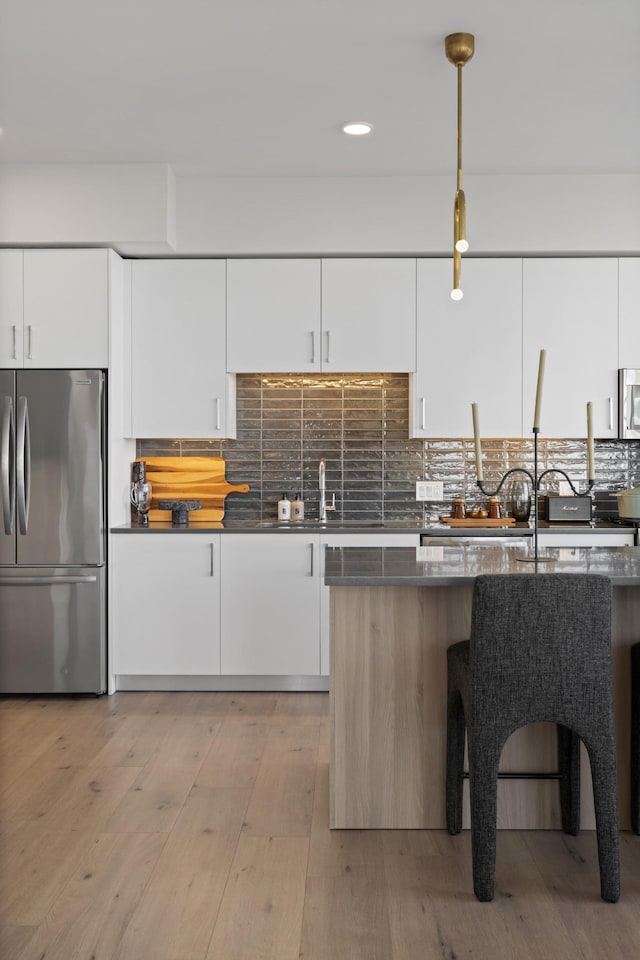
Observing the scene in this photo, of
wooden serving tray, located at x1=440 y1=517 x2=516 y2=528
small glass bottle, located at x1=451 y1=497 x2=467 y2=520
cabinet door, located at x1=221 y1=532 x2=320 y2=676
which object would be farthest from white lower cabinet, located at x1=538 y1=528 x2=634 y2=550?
cabinet door, located at x1=221 y1=532 x2=320 y2=676

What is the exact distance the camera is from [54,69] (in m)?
3.29

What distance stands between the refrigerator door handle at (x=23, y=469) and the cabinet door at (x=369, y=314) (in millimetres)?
1643

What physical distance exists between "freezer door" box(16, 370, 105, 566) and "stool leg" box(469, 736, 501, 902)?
8.67 ft

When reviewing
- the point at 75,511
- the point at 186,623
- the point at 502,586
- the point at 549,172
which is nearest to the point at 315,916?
the point at 502,586

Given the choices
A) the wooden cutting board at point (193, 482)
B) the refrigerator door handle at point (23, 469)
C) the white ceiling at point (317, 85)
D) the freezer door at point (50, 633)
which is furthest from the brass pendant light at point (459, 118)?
the freezer door at point (50, 633)

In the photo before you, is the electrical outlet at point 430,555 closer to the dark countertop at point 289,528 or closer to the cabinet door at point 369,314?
the dark countertop at point 289,528

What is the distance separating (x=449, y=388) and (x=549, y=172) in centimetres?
126

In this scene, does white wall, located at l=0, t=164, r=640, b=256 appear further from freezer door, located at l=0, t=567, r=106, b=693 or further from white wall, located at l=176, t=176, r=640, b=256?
freezer door, located at l=0, t=567, r=106, b=693

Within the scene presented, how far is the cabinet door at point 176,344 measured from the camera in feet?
15.3

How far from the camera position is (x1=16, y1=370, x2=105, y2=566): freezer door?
4359 mm

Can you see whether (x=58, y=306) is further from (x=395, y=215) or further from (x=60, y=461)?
(x=395, y=215)

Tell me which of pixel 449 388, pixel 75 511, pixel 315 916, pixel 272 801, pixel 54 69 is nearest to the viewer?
pixel 315 916

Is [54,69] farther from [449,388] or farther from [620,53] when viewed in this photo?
[449,388]

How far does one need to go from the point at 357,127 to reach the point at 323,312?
1.07 metres
